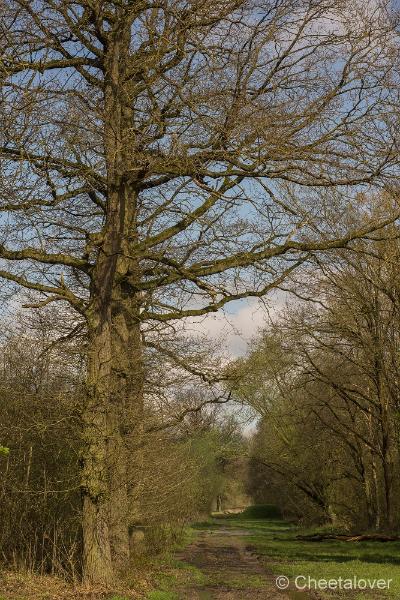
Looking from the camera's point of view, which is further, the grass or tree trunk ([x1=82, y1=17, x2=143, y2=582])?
the grass

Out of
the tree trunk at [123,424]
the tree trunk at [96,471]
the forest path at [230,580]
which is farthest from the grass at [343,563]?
the tree trunk at [96,471]

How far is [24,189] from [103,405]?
3587 millimetres

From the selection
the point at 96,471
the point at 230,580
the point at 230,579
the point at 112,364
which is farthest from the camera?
the point at 230,579

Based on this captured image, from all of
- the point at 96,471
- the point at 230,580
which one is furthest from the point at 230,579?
the point at 96,471

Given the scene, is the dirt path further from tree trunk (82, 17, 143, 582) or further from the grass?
tree trunk (82, 17, 143, 582)

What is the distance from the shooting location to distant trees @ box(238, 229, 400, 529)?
22625 mm

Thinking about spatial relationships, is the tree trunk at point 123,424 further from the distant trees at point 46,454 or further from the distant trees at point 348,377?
the distant trees at point 348,377

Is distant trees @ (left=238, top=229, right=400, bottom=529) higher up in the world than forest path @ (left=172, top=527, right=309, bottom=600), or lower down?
higher up

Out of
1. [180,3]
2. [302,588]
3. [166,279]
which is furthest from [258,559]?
[180,3]

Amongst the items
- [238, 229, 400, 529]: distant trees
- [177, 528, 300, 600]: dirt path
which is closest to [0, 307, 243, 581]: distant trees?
[177, 528, 300, 600]: dirt path

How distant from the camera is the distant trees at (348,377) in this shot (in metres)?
22.6

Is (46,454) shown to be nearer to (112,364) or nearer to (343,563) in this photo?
(112,364)

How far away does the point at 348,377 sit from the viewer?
27312 millimetres

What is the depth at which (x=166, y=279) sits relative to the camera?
12.6 metres
